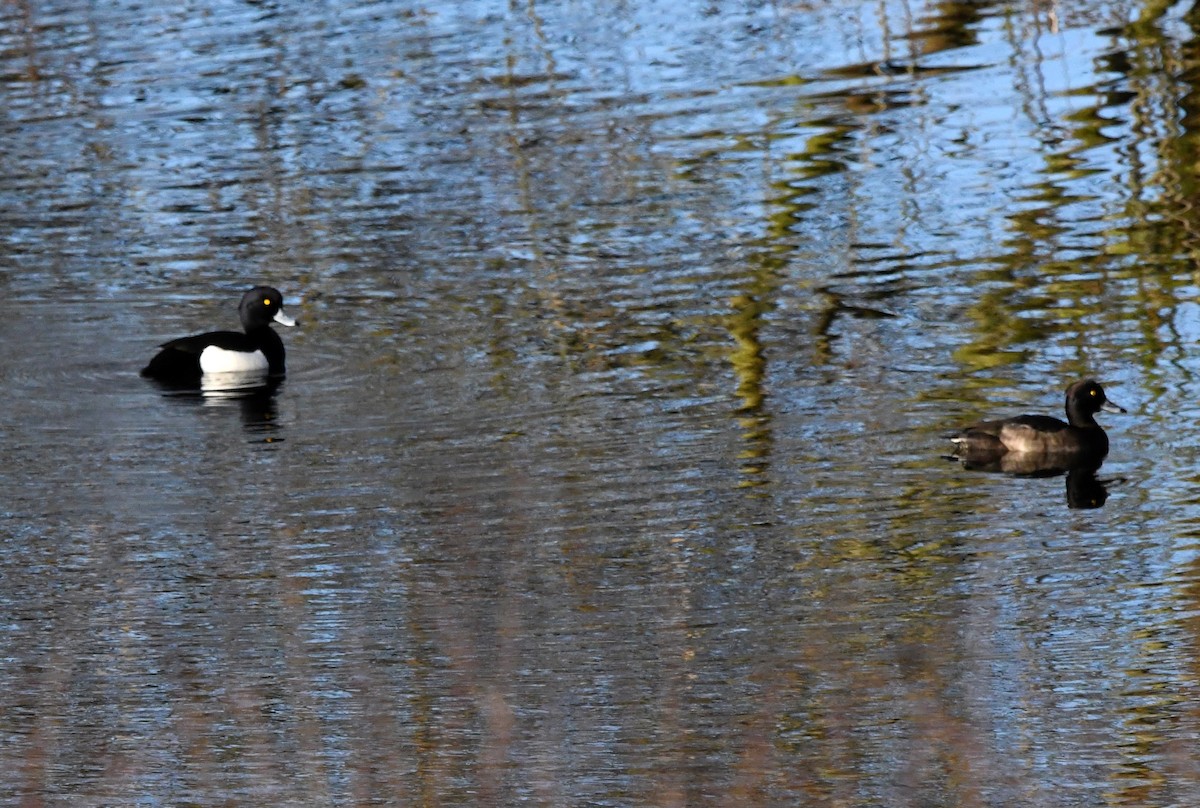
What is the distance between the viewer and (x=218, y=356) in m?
12.7

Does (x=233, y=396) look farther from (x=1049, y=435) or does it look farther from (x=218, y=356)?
(x=1049, y=435)

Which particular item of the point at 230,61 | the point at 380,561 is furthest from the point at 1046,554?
the point at 230,61

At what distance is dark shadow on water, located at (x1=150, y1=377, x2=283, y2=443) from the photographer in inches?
486

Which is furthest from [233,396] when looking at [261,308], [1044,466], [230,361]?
[1044,466]

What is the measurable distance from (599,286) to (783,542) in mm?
4672

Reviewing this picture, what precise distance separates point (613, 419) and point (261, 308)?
2686mm

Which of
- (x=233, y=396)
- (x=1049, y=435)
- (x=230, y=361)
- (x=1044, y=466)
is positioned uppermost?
(x=230, y=361)

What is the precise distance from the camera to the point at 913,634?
8117 mm

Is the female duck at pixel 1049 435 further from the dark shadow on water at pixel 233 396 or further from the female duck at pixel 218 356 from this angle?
the female duck at pixel 218 356

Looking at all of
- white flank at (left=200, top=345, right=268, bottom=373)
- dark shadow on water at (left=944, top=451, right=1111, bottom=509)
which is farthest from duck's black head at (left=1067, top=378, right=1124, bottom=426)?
white flank at (left=200, top=345, right=268, bottom=373)

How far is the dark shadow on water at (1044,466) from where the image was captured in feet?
33.7

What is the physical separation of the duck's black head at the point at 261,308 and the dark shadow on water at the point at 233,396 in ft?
1.42

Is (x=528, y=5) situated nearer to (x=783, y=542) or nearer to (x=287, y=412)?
(x=287, y=412)

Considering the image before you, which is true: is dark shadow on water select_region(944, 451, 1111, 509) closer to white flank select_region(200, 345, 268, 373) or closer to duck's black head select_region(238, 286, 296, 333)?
white flank select_region(200, 345, 268, 373)
